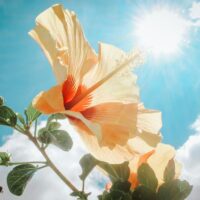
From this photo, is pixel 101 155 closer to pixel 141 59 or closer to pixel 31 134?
pixel 31 134

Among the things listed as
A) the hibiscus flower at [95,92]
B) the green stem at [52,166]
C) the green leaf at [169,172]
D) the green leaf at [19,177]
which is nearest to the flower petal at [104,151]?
the hibiscus flower at [95,92]

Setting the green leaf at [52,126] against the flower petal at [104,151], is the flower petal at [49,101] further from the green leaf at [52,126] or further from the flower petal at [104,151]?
the green leaf at [52,126]

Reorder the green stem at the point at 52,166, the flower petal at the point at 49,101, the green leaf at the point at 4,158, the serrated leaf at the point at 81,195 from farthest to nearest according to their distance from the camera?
the green leaf at the point at 4,158 < the serrated leaf at the point at 81,195 < the green stem at the point at 52,166 < the flower petal at the point at 49,101

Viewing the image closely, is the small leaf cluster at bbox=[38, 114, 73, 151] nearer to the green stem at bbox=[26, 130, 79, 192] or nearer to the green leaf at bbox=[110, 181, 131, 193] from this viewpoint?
the green stem at bbox=[26, 130, 79, 192]

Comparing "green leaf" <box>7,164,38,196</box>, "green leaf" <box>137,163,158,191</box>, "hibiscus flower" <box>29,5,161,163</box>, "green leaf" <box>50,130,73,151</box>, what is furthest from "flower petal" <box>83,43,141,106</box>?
"green leaf" <box>7,164,38,196</box>

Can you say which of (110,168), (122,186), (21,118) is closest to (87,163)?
(110,168)

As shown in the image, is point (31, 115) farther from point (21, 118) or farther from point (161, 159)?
point (161, 159)
